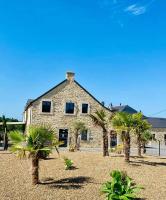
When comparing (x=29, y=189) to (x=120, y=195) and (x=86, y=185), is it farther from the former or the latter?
(x=120, y=195)

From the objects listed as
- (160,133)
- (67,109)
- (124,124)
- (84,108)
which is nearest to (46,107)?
(67,109)

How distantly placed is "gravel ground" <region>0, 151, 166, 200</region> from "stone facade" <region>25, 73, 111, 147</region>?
618 inches

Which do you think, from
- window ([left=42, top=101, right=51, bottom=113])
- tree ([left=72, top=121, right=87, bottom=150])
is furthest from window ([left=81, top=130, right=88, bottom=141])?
window ([left=42, top=101, right=51, bottom=113])

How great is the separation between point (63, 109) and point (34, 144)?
77.9 ft

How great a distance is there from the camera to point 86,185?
1440 centimetres

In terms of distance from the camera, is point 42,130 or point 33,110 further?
point 33,110

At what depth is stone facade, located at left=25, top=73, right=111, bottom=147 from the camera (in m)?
37.6

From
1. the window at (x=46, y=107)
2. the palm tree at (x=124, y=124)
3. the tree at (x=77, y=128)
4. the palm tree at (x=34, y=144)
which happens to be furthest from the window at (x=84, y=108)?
the palm tree at (x=34, y=144)

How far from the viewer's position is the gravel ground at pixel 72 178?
1287 centimetres

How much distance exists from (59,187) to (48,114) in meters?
24.1

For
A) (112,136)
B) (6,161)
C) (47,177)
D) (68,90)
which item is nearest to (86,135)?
(112,136)

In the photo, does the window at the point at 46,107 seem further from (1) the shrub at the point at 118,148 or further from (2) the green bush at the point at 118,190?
(2) the green bush at the point at 118,190

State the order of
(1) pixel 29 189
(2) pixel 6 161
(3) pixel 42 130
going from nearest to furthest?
(1) pixel 29 189
(3) pixel 42 130
(2) pixel 6 161

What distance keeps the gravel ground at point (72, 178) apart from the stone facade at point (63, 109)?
15699 mm
